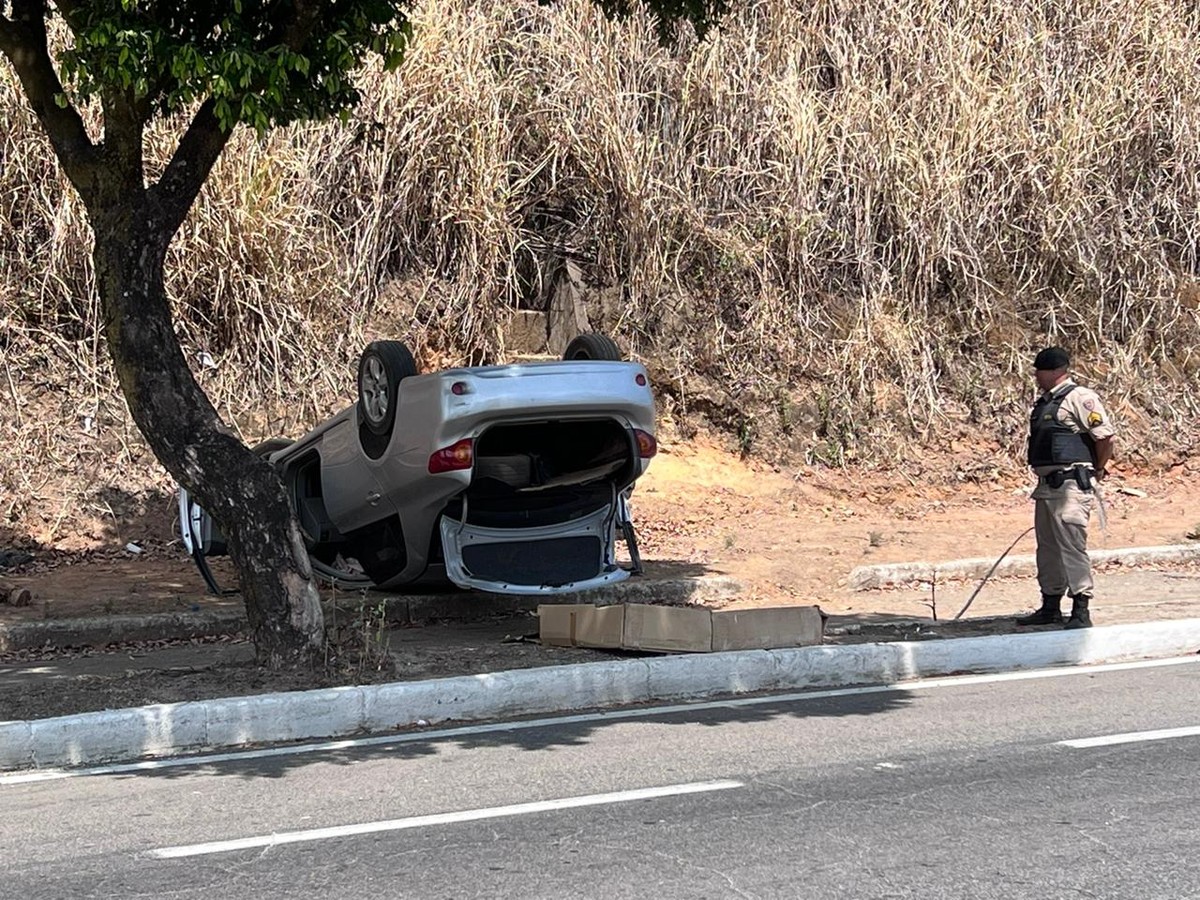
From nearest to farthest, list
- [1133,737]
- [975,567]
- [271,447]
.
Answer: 1. [1133,737]
2. [271,447]
3. [975,567]

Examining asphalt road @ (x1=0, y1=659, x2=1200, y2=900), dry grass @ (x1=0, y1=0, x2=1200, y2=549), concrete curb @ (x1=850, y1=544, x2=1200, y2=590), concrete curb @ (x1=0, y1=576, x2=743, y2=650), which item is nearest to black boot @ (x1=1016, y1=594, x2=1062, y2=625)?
asphalt road @ (x1=0, y1=659, x2=1200, y2=900)

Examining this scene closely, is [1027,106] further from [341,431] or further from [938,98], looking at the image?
[341,431]

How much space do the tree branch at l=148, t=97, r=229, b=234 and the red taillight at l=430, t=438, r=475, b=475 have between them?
2020 millimetres

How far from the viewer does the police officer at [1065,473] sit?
28.5ft

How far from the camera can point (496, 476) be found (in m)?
8.73

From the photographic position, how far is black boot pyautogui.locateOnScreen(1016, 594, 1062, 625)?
8891mm

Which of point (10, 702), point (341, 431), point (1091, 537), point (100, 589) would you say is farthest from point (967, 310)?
point (10, 702)

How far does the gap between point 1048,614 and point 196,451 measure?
18.1 feet

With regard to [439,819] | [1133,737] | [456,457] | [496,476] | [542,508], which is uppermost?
[456,457]

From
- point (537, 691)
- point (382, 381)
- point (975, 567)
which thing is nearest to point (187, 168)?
point (382, 381)

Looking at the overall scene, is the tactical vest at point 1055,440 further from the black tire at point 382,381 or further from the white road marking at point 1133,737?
Result: the black tire at point 382,381

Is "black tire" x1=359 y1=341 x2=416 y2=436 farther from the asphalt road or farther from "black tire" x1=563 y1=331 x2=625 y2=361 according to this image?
the asphalt road

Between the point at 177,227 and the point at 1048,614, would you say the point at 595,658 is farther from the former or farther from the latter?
the point at 177,227

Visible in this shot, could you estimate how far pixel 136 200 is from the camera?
751 centimetres
